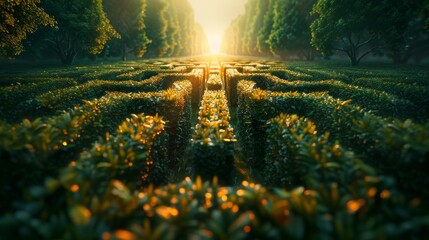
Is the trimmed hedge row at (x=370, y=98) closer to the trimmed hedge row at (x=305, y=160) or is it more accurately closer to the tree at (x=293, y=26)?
the trimmed hedge row at (x=305, y=160)

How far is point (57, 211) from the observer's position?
238 centimetres

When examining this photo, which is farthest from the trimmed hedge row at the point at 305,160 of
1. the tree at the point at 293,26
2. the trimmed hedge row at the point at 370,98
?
the tree at the point at 293,26

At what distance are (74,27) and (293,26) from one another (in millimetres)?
26521

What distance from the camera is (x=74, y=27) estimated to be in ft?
73.9

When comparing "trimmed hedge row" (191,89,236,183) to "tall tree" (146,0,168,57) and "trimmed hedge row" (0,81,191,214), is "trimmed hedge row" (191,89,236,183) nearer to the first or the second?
"trimmed hedge row" (0,81,191,214)

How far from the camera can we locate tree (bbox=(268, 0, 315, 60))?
31.9m

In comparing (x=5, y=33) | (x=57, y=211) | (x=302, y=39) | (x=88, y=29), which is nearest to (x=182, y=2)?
(x=302, y=39)

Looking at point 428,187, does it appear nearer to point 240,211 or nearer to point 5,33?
point 240,211

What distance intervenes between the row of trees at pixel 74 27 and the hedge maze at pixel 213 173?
7374mm

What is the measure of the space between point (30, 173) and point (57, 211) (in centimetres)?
99

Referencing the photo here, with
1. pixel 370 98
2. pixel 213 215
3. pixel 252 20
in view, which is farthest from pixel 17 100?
pixel 252 20

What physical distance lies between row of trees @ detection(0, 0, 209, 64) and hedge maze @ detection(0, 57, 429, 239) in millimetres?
7374

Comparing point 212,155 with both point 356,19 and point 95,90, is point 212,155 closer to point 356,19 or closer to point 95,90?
point 95,90

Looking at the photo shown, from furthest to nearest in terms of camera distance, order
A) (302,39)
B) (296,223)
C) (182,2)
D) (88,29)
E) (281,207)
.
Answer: (182,2) → (302,39) → (88,29) → (281,207) → (296,223)
